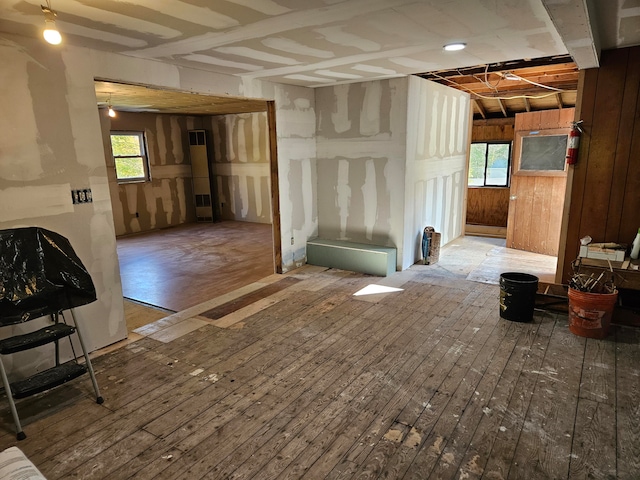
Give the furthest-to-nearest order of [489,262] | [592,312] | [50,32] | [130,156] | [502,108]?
[130,156] → [502,108] → [489,262] → [592,312] → [50,32]

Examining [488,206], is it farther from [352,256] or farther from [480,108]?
[352,256]

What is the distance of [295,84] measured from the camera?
5387mm

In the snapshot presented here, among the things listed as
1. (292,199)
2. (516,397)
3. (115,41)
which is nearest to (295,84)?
(292,199)

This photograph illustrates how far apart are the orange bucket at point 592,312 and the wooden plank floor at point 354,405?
0.44 feet

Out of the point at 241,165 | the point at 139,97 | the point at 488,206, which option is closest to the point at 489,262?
the point at 488,206

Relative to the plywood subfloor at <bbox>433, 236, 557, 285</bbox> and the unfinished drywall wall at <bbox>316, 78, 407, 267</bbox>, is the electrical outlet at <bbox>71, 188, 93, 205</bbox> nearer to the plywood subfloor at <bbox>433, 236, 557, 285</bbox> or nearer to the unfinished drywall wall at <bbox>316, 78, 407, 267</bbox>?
the unfinished drywall wall at <bbox>316, 78, 407, 267</bbox>

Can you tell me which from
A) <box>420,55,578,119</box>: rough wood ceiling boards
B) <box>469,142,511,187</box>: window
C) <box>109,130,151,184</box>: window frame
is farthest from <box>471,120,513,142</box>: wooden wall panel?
<box>109,130,151,184</box>: window frame

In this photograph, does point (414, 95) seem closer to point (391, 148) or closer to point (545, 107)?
point (391, 148)

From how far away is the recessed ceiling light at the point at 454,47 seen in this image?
3.41 meters

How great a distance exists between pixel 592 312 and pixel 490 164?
5723mm

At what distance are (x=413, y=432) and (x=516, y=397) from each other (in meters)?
0.83

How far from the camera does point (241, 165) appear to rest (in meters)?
10.0

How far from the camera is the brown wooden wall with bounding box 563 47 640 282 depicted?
12.8ft

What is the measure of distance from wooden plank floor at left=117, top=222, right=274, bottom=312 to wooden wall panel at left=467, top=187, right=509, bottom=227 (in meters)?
4.53
